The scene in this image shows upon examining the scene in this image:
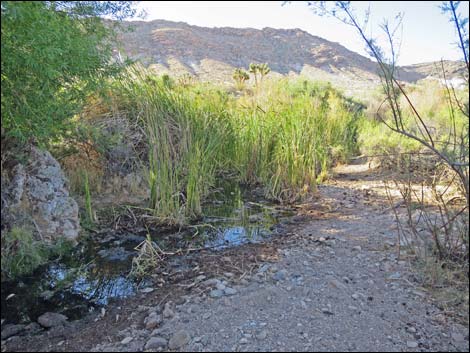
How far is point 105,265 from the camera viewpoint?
3295 millimetres

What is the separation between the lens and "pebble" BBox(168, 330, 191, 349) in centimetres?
217

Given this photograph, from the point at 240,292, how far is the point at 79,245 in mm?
1707

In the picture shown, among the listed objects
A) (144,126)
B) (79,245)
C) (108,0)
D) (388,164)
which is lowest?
(79,245)

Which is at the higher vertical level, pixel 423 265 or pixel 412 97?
pixel 412 97

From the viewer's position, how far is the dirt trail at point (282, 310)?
2195 mm

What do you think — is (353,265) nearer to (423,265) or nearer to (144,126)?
(423,265)

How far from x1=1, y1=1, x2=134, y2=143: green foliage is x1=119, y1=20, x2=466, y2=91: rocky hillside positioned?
77.0 ft

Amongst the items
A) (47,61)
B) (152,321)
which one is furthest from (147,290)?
(47,61)

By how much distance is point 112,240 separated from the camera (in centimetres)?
379

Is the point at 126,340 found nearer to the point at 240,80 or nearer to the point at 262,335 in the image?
the point at 262,335

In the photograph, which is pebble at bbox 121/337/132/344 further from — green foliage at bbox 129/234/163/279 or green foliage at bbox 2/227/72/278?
green foliage at bbox 2/227/72/278

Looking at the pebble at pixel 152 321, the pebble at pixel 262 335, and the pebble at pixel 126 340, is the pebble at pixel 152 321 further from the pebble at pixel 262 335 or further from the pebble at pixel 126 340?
the pebble at pixel 262 335

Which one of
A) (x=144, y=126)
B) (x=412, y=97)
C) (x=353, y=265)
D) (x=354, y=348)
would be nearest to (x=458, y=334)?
(x=354, y=348)

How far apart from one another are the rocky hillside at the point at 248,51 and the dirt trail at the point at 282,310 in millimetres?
24649
